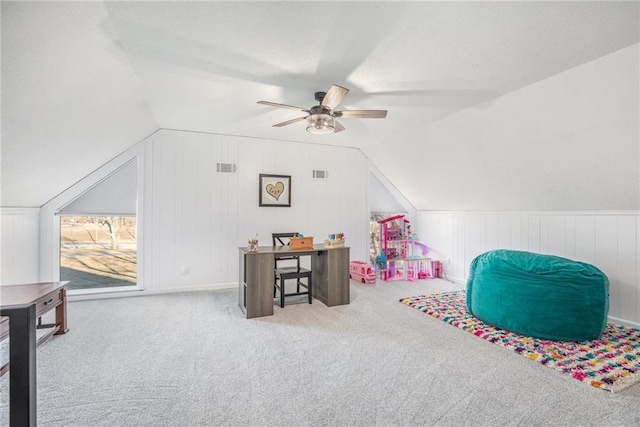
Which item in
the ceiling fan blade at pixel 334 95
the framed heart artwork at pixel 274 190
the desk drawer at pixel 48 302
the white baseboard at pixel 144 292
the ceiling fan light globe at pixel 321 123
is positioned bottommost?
the white baseboard at pixel 144 292

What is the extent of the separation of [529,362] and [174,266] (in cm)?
439

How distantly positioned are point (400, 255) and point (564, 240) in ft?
8.01

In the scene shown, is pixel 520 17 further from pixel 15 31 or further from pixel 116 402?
pixel 116 402

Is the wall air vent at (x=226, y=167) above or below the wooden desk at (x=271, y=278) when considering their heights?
above

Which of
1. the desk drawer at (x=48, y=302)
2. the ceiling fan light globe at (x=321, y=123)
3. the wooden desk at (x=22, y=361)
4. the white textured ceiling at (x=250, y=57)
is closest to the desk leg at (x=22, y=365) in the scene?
the wooden desk at (x=22, y=361)

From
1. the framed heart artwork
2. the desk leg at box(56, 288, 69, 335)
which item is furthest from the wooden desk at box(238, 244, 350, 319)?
the desk leg at box(56, 288, 69, 335)

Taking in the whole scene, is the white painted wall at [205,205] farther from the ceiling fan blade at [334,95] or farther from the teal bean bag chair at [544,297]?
the teal bean bag chair at [544,297]

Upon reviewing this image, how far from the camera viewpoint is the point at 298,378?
216cm

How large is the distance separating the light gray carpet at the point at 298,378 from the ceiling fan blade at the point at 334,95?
2162 millimetres

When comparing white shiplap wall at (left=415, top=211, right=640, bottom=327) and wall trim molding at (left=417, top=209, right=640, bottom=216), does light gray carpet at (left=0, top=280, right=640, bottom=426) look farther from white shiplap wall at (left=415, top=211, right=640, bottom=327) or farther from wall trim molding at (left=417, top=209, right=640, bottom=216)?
wall trim molding at (left=417, top=209, right=640, bottom=216)

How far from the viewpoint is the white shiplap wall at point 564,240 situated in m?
3.13

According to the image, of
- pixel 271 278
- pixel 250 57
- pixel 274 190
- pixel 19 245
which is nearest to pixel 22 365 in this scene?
pixel 250 57

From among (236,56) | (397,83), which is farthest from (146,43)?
(397,83)

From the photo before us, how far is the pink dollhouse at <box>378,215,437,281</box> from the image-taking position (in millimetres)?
5266
